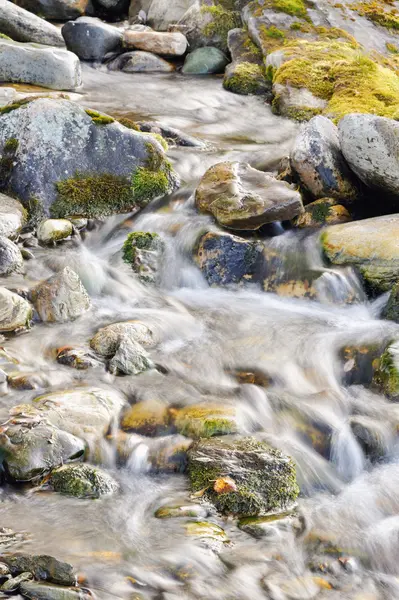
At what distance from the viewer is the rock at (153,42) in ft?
55.4

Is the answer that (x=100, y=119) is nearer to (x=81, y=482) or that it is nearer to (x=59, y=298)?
(x=59, y=298)

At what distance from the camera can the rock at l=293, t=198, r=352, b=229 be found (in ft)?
28.3

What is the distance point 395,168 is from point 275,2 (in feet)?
34.9

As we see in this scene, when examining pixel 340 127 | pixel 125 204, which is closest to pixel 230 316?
pixel 125 204

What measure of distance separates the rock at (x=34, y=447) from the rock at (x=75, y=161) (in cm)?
430

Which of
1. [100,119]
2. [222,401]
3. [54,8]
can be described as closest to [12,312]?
[222,401]

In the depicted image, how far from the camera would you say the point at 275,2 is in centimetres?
1719

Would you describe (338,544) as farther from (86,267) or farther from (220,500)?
(86,267)

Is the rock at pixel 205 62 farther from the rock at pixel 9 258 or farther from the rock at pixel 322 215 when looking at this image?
the rock at pixel 9 258

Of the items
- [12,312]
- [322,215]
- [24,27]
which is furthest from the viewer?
[24,27]

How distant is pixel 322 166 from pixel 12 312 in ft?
14.7

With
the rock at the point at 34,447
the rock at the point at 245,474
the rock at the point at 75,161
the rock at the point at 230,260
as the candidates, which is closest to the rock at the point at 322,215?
the rock at the point at 230,260

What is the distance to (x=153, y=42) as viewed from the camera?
16.9 m

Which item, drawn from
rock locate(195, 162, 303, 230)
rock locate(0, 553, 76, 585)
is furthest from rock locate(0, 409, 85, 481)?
rock locate(195, 162, 303, 230)
